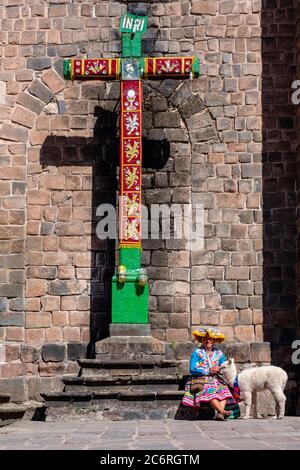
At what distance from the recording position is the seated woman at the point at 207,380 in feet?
25.0

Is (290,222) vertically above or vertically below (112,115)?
below

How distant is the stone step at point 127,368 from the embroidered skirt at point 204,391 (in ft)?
2.55

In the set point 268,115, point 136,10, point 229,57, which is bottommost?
point 268,115

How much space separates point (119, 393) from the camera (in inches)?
310

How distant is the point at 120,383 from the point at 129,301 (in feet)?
4.09

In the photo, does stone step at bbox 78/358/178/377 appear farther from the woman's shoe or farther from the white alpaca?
the woman's shoe

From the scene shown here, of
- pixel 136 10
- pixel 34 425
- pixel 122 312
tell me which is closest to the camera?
pixel 34 425

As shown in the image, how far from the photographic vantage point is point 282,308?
9.79 m

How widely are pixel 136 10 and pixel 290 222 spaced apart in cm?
364

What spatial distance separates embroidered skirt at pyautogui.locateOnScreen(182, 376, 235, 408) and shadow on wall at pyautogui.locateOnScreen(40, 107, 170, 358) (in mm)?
2348

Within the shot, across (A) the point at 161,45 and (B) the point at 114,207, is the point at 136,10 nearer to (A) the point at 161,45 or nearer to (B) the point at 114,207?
(A) the point at 161,45

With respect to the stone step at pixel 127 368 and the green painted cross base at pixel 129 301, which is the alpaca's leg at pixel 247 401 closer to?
the stone step at pixel 127 368

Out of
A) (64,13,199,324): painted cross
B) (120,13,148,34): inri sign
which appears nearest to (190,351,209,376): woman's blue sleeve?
(64,13,199,324): painted cross

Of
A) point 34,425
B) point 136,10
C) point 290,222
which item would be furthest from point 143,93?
point 34,425
